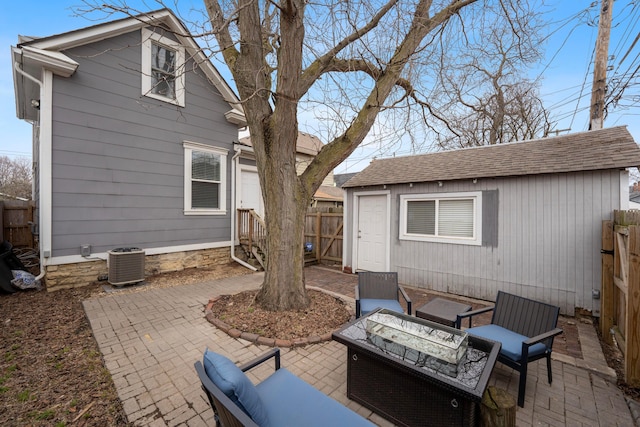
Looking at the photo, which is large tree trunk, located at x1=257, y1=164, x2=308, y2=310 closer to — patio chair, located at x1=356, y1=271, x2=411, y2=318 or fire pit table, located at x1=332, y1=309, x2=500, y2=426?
patio chair, located at x1=356, y1=271, x2=411, y2=318

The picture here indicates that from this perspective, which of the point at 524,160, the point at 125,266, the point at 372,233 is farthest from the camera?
the point at 372,233

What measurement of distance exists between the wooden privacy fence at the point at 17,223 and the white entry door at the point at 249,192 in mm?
6204

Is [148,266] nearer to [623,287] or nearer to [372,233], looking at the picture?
[372,233]

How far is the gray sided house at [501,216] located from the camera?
4777mm

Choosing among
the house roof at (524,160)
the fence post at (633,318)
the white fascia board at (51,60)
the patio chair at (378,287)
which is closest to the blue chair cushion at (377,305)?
the patio chair at (378,287)

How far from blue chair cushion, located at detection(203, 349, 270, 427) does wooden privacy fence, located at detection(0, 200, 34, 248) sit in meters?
10.1

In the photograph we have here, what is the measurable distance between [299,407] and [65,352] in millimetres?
3313

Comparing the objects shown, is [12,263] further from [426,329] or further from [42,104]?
[426,329]

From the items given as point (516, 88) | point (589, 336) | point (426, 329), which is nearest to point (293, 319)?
point (426, 329)

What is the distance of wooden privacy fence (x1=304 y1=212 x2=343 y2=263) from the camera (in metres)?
8.88

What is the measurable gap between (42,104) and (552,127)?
1795 cm

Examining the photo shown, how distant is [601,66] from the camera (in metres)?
6.78

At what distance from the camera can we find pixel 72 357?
123 inches

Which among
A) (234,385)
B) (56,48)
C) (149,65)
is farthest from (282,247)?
(56,48)
